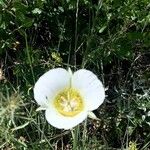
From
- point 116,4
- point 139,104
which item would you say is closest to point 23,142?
point 139,104

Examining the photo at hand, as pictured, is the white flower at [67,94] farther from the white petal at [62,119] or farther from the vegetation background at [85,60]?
the vegetation background at [85,60]

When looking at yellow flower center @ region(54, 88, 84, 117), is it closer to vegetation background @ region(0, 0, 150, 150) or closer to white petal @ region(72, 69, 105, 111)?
white petal @ region(72, 69, 105, 111)

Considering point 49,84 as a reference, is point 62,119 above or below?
below

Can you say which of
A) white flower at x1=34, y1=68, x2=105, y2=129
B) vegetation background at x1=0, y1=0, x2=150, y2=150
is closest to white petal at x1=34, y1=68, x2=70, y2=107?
white flower at x1=34, y1=68, x2=105, y2=129

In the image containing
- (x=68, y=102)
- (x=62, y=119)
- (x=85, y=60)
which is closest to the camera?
(x=62, y=119)

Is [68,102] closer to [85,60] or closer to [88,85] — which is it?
[88,85]

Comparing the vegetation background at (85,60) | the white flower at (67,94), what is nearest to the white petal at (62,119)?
the white flower at (67,94)

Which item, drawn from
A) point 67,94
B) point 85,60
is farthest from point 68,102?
point 85,60
